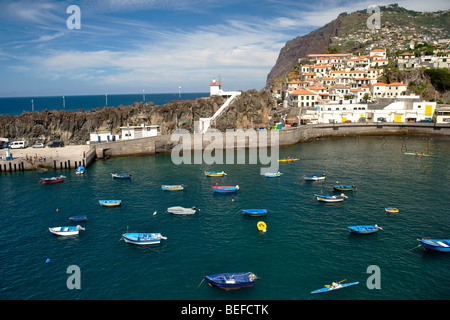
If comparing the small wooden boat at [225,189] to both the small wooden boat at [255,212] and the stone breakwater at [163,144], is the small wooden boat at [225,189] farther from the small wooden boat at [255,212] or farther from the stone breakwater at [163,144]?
the stone breakwater at [163,144]

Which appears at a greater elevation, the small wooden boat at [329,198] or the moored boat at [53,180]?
the moored boat at [53,180]

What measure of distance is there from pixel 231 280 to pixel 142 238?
12.6 metres

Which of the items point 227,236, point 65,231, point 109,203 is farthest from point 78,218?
point 227,236

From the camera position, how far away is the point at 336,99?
116312 millimetres

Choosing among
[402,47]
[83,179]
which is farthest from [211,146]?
[402,47]

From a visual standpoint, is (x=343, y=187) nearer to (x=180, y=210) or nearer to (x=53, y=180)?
(x=180, y=210)

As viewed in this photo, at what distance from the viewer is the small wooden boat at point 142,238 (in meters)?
34.9

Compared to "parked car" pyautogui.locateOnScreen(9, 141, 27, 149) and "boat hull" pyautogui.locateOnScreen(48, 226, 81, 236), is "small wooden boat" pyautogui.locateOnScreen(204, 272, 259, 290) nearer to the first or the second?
"boat hull" pyautogui.locateOnScreen(48, 226, 81, 236)

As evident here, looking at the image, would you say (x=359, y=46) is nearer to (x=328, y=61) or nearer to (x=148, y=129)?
(x=328, y=61)

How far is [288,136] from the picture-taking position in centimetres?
9006

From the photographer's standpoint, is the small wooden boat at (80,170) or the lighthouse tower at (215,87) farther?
the lighthouse tower at (215,87)

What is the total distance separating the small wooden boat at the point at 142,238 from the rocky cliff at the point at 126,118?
5737 centimetres

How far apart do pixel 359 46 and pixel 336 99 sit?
104 meters

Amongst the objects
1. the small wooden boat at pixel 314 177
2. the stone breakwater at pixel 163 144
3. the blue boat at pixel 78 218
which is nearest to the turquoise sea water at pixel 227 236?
the blue boat at pixel 78 218
